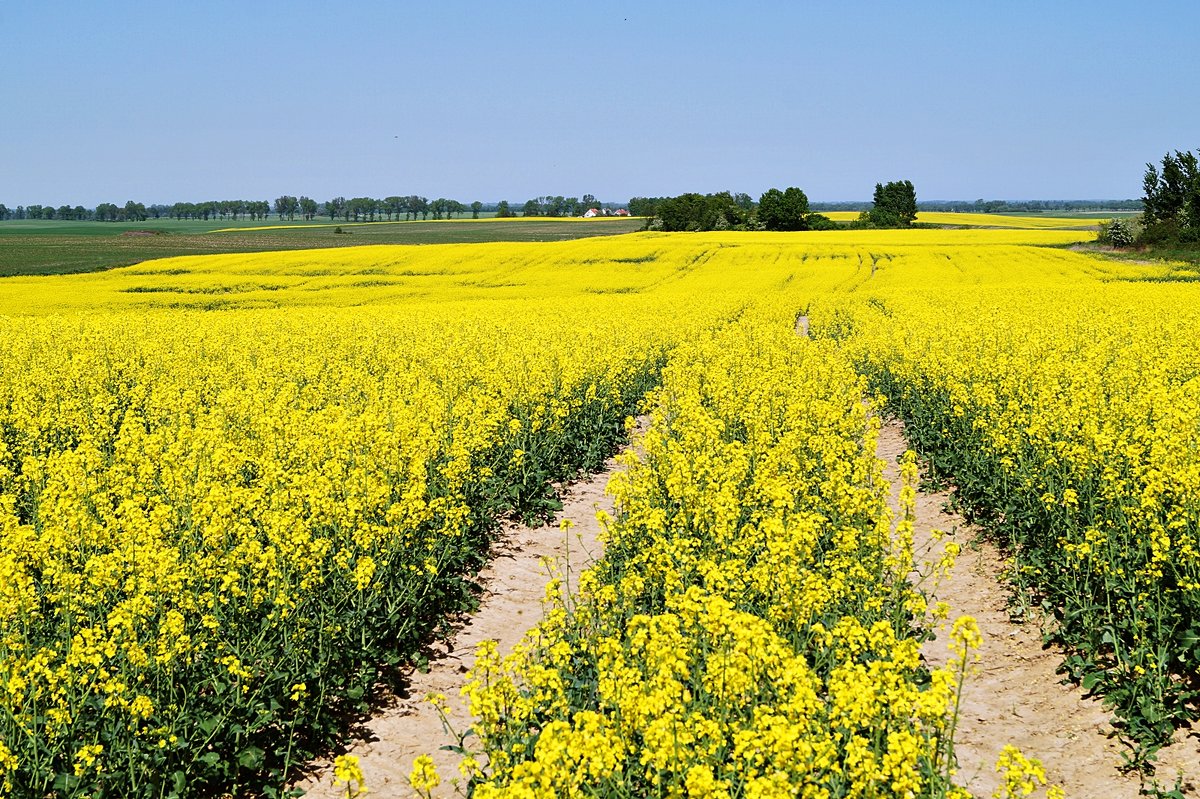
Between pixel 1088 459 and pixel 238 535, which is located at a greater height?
pixel 1088 459

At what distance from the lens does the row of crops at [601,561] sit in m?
4.47

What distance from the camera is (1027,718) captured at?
6.60 m

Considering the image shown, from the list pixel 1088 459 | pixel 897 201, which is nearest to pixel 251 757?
pixel 1088 459

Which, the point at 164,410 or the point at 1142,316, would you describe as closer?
the point at 164,410

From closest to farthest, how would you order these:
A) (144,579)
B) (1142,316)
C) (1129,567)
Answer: (144,579)
(1129,567)
(1142,316)

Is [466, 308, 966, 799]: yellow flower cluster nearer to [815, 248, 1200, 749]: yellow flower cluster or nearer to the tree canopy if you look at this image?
[815, 248, 1200, 749]: yellow flower cluster

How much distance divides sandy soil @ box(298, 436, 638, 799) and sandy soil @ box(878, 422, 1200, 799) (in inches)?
121

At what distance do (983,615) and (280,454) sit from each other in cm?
758

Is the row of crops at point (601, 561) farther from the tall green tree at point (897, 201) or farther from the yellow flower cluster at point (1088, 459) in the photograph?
the tall green tree at point (897, 201)

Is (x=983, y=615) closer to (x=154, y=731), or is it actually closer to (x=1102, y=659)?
(x=1102, y=659)

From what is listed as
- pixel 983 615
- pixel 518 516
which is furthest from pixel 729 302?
pixel 983 615

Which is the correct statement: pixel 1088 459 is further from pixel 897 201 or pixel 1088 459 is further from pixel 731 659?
pixel 897 201

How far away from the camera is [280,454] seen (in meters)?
10.2

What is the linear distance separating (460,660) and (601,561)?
1.56 m
